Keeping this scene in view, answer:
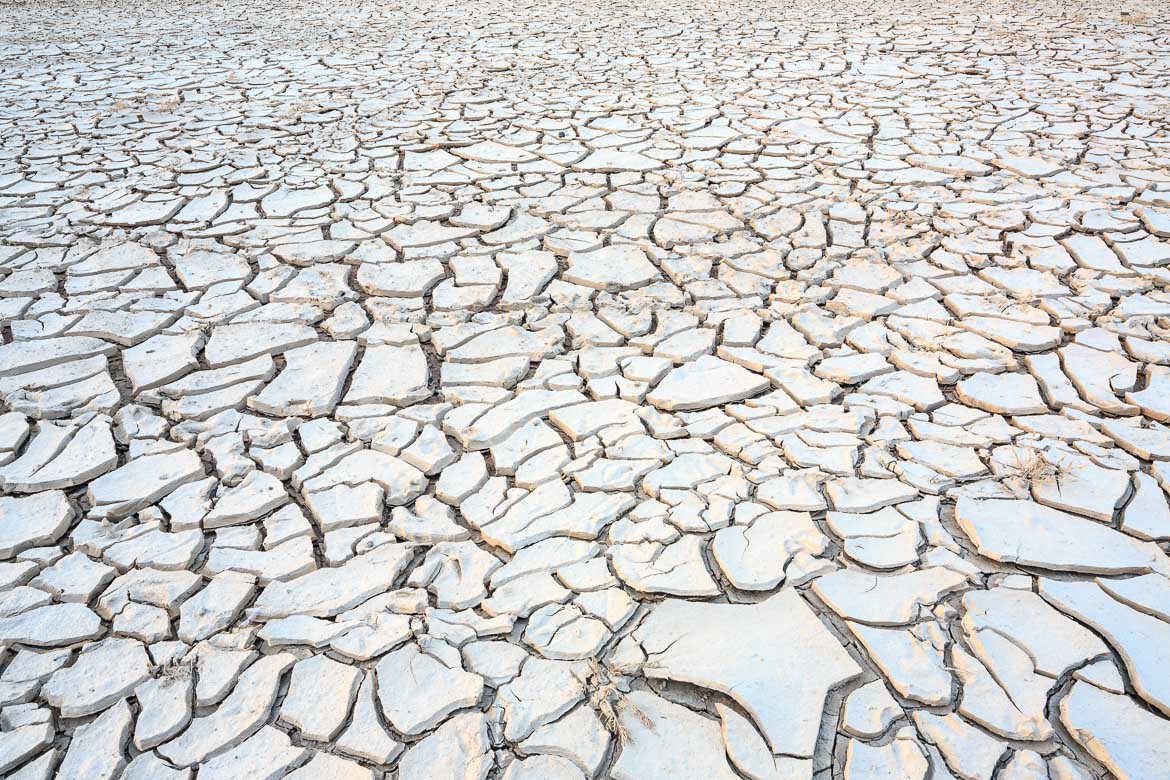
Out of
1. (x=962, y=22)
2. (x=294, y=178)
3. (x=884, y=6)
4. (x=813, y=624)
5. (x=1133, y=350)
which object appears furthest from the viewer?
(x=884, y=6)

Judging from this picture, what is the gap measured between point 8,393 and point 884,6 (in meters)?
7.44

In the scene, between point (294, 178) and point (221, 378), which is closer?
point (221, 378)

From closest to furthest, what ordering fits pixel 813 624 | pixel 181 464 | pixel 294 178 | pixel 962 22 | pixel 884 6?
1. pixel 813 624
2. pixel 181 464
3. pixel 294 178
4. pixel 962 22
5. pixel 884 6

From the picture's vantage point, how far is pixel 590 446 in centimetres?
213

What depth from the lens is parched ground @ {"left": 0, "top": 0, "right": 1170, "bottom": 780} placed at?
1461mm

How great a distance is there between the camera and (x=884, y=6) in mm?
7539

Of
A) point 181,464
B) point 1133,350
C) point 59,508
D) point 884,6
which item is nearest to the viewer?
point 59,508

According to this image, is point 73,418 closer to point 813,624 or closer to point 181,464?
point 181,464

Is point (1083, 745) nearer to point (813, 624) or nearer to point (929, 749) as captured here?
point (929, 749)

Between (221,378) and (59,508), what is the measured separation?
1.92 feet

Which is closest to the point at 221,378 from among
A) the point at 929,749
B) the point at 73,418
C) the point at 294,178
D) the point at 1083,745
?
the point at 73,418

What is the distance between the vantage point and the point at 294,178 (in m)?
3.82

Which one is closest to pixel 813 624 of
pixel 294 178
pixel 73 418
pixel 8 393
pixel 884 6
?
pixel 73 418

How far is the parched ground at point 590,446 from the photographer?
1.46 m
